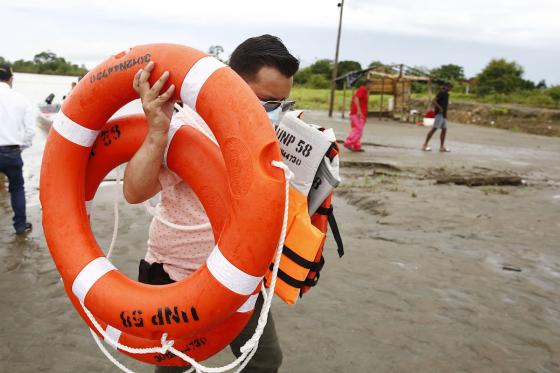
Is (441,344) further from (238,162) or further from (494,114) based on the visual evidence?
(494,114)

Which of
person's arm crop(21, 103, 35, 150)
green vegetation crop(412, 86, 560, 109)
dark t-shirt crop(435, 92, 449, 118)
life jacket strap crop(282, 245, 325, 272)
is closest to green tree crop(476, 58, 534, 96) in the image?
green vegetation crop(412, 86, 560, 109)

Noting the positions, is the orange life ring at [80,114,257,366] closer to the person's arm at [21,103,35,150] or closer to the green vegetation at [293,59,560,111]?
the person's arm at [21,103,35,150]

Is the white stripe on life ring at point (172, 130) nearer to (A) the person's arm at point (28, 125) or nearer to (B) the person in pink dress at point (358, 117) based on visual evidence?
(A) the person's arm at point (28, 125)

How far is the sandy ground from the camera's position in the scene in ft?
9.21

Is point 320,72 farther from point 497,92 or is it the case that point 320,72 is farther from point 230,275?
point 230,275

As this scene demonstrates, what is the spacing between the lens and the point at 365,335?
3.05 meters

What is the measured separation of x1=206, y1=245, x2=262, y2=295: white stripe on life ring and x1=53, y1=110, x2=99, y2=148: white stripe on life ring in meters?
0.65

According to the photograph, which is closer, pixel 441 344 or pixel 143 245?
pixel 441 344

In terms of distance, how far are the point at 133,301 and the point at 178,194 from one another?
1.28ft

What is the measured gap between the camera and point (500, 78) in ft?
103

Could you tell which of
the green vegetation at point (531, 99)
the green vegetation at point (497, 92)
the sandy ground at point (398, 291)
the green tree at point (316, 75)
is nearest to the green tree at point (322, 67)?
the green tree at point (316, 75)

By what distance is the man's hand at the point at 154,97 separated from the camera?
146 centimetres

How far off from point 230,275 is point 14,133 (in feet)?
13.3

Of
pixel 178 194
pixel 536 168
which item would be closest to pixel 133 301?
pixel 178 194
